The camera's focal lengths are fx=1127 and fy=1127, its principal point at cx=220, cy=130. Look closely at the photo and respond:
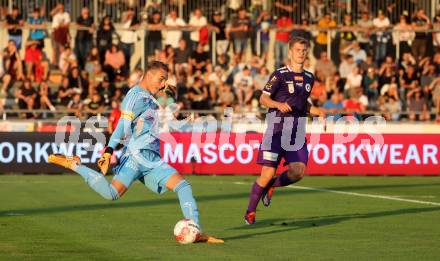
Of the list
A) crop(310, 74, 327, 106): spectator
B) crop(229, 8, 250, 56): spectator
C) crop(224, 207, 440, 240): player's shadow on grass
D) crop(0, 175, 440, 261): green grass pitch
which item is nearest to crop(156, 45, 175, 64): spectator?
crop(229, 8, 250, 56): spectator

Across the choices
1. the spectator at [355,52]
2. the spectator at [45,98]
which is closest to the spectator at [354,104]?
the spectator at [355,52]

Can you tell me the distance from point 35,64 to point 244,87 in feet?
19.3

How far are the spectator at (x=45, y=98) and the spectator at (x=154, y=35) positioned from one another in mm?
3816

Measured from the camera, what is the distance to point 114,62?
3158 centimetres

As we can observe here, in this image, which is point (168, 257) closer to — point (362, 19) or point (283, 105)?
point (283, 105)

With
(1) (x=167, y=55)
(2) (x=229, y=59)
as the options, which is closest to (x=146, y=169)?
(1) (x=167, y=55)

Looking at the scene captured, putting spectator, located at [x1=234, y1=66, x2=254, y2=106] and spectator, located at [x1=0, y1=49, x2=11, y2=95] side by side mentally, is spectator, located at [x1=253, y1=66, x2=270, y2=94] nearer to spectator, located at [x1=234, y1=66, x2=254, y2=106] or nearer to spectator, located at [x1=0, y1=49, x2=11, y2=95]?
spectator, located at [x1=234, y1=66, x2=254, y2=106]

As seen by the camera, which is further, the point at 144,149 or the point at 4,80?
the point at 4,80

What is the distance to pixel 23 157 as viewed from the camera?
26609 mm

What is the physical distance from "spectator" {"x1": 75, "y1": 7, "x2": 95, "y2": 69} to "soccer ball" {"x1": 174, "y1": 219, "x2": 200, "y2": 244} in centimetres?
2056

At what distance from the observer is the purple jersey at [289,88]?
47.9 feet

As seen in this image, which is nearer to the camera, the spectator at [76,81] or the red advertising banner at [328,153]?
the red advertising banner at [328,153]

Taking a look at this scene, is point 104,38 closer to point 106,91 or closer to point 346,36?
point 106,91

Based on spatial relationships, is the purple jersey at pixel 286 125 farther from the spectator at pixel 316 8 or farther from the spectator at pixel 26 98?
the spectator at pixel 316 8
